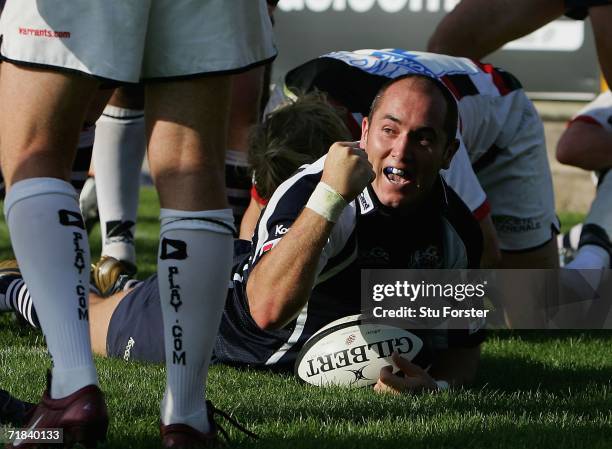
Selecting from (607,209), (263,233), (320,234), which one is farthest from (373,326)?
(607,209)

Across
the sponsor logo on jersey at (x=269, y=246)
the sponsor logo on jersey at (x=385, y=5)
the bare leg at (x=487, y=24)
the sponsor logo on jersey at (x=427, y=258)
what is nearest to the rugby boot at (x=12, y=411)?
A: the sponsor logo on jersey at (x=269, y=246)

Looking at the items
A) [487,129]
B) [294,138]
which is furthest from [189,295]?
[487,129]

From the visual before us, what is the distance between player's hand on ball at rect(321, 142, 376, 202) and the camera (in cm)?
275

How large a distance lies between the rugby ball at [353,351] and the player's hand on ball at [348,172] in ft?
2.20

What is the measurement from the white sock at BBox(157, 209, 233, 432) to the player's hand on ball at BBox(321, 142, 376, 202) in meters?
0.38

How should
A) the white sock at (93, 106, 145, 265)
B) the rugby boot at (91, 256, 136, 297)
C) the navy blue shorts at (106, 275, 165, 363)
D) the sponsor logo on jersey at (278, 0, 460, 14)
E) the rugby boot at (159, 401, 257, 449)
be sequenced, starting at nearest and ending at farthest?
1. the rugby boot at (159, 401, 257, 449)
2. the navy blue shorts at (106, 275, 165, 363)
3. the rugby boot at (91, 256, 136, 297)
4. the white sock at (93, 106, 145, 265)
5. the sponsor logo on jersey at (278, 0, 460, 14)

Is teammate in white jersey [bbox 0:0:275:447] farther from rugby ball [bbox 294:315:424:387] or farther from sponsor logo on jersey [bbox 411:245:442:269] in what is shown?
sponsor logo on jersey [bbox 411:245:442:269]

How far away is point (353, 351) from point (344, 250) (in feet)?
0.94

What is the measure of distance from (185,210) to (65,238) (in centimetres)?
24

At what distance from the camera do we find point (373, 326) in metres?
3.36

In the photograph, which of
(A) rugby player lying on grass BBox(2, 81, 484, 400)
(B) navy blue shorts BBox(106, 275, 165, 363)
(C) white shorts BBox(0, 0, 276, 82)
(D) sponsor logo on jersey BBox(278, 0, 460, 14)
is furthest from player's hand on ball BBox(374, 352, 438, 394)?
(D) sponsor logo on jersey BBox(278, 0, 460, 14)

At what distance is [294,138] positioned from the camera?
12.8 feet

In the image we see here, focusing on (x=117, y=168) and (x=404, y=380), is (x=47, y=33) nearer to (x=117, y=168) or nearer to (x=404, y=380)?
(x=404, y=380)

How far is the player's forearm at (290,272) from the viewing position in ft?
9.19
